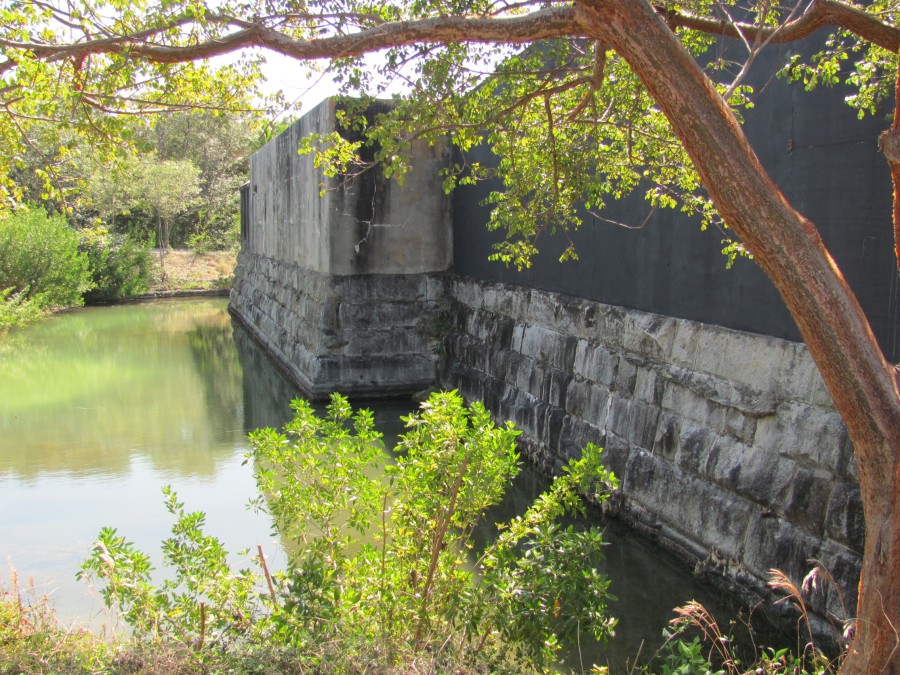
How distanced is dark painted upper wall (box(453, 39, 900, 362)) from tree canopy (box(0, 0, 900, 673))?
0.84ft

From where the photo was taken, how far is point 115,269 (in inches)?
965

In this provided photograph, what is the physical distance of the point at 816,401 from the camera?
15.8 feet

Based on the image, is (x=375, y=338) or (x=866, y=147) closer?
(x=866, y=147)

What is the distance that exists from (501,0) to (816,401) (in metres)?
2.84

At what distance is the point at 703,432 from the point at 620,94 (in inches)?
89.9

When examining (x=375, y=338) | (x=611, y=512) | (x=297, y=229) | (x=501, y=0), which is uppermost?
(x=501, y=0)

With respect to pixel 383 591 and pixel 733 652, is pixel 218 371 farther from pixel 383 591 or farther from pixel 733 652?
pixel 733 652

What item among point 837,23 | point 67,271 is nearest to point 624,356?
point 837,23

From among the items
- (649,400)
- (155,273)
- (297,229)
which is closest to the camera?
(649,400)

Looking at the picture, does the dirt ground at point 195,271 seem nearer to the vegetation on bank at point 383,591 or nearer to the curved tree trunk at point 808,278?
the vegetation on bank at point 383,591

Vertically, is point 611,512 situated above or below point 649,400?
below

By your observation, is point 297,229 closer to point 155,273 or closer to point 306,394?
point 306,394

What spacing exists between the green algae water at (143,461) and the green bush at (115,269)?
23.9ft

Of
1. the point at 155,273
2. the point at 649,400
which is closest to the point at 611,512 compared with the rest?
the point at 649,400
